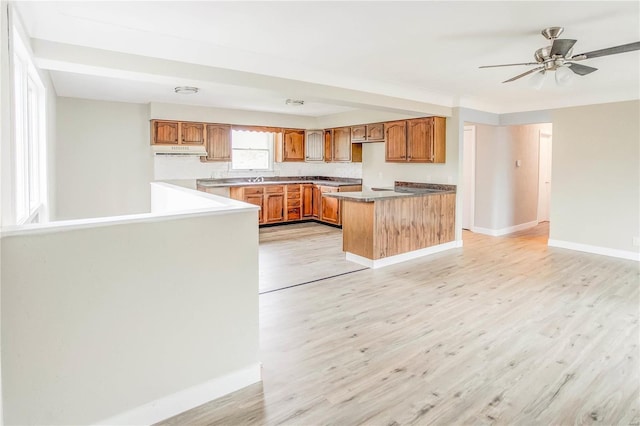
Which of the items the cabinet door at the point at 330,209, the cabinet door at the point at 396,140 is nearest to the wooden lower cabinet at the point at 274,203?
the cabinet door at the point at 330,209

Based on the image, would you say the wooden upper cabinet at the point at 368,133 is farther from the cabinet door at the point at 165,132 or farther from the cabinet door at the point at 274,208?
the cabinet door at the point at 165,132

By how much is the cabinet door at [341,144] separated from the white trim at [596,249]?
4017 millimetres

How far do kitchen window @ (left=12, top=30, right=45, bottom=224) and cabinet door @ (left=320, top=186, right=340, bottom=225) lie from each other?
5.00 m

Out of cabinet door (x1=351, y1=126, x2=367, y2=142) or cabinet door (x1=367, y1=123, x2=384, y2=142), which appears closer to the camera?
cabinet door (x1=367, y1=123, x2=384, y2=142)

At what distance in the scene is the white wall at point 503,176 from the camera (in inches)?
279

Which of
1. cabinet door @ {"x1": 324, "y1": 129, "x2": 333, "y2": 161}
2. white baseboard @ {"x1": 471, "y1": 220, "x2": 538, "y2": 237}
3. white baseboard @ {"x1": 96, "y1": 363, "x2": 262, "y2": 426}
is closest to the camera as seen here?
white baseboard @ {"x1": 96, "y1": 363, "x2": 262, "y2": 426}

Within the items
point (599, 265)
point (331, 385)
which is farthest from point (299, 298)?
point (599, 265)

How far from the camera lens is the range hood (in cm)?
643

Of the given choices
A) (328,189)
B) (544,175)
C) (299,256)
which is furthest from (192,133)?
(544,175)

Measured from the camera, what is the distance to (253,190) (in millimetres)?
7570

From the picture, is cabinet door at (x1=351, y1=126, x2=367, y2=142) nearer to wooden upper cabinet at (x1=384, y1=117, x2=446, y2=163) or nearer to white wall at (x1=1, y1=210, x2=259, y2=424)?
wooden upper cabinet at (x1=384, y1=117, x2=446, y2=163)

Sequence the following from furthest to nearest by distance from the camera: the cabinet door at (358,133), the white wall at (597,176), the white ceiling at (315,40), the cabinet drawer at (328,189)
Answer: the cabinet drawer at (328,189)
the cabinet door at (358,133)
the white wall at (597,176)
the white ceiling at (315,40)

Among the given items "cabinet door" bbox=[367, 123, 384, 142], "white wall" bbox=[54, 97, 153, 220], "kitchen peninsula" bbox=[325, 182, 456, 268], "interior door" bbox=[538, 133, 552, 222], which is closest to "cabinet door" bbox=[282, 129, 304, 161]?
"cabinet door" bbox=[367, 123, 384, 142]

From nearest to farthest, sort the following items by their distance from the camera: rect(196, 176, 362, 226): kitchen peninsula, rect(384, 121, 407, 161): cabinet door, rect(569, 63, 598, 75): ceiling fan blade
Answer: rect(569, 63, 598, 75): ceiling fan blade < rect(384, 121, 407, 161): cabinet door < rect(196, 176, 362, 226): kitchen peninsula
